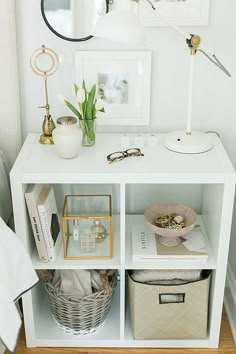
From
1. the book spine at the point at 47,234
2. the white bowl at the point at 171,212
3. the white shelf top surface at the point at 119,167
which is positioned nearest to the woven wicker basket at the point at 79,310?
the book spine at the point at 47,234

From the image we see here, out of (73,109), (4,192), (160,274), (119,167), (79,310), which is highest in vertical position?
(73,109)

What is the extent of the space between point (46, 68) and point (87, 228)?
25.2 inches

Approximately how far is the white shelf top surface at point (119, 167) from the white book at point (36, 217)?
0.08 meters

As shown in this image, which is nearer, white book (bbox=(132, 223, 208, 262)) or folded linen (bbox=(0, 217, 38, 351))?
folded linen (bbox=(0, 217, 38, 351))

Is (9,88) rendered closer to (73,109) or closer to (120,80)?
(73,109)

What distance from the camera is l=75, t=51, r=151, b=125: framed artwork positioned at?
86.3 inches

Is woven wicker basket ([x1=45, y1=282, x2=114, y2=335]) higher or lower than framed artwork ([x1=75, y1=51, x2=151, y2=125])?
lower

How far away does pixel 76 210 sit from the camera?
2225 mm

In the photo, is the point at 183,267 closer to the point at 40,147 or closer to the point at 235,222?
A: the point at 235,222

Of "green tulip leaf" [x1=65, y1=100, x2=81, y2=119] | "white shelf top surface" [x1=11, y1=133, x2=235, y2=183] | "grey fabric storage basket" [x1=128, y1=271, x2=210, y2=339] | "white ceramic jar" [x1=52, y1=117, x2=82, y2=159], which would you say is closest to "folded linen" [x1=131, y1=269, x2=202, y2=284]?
"grey fabric storage basket" [x1=128, y1=271, x2=210, y2=339]

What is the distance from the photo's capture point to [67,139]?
1.98 metres

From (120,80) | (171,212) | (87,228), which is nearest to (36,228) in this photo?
(87,228)

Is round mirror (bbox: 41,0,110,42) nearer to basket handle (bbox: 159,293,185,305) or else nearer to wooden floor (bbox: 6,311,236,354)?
basket handle (bbox: 159,293,185,305)

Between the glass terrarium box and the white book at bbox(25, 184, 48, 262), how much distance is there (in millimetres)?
81
